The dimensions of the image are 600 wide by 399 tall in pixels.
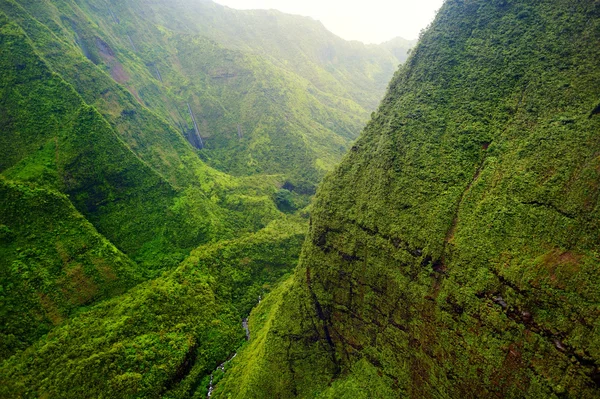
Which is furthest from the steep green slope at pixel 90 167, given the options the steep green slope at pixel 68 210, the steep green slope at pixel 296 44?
the steep green slope at pixel 296 44

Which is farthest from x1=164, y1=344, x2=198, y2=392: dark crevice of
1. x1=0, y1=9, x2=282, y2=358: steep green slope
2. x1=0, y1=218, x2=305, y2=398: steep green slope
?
x1=0, y1=9, x2=282, y2=358: steep green slope

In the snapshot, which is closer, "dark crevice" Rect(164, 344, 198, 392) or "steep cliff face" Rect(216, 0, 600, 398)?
"steep cliff face" Rect(216, 0, 600, 398)

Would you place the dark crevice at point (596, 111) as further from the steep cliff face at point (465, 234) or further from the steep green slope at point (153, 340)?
the steep green slope at point (153, 340)

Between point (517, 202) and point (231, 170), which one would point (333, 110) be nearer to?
point (231, 170)

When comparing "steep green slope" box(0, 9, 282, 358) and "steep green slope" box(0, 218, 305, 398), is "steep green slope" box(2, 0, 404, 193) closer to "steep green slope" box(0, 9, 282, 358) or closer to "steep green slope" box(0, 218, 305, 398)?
"steep green slope" box(0, 9, 282, 358)

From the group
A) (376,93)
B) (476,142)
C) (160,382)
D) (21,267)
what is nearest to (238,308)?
(160,382)
